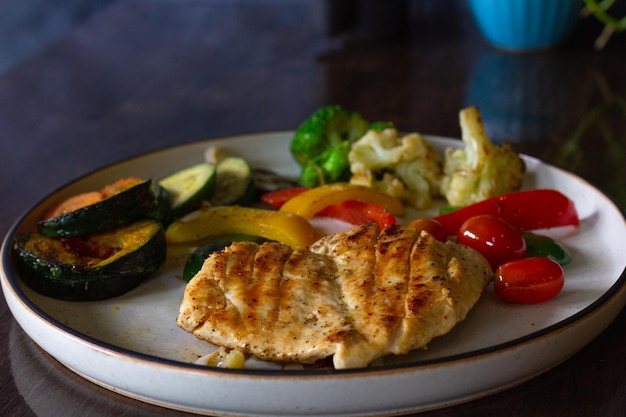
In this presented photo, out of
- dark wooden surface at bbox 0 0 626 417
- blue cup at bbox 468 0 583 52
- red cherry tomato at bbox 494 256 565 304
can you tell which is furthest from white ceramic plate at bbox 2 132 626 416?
blue cup at bbox 468 0 583 52

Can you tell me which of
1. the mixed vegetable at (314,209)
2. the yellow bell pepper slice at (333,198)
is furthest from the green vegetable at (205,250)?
→ the yellow bell pepper slice at (333,198)

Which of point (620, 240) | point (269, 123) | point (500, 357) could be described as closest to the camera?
point (500, 357)

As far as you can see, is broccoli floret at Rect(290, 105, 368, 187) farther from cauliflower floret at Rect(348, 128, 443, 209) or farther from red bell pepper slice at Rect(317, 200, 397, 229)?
red bell pepper slice at Rect(317, 200, 397, 229)

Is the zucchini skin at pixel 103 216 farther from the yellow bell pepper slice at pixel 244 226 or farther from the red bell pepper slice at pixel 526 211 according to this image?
the red bell pepper slice at pixel 526 211

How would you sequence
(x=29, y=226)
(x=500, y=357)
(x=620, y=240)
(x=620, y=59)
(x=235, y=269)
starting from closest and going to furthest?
(x=500, y=357), (x=235, y=269), (x=620, y=240), (x=29, y=226), (x=620, y=59)

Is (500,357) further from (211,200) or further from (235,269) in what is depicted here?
(211,200)

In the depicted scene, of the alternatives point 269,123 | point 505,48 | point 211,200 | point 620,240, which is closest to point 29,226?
point 211,200

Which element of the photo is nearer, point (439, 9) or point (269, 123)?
point (269, 123)

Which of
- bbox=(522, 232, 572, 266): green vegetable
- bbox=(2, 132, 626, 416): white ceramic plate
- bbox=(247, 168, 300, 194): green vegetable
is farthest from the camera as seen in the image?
bbox=(247, 168, 300, 194): green vegetable
